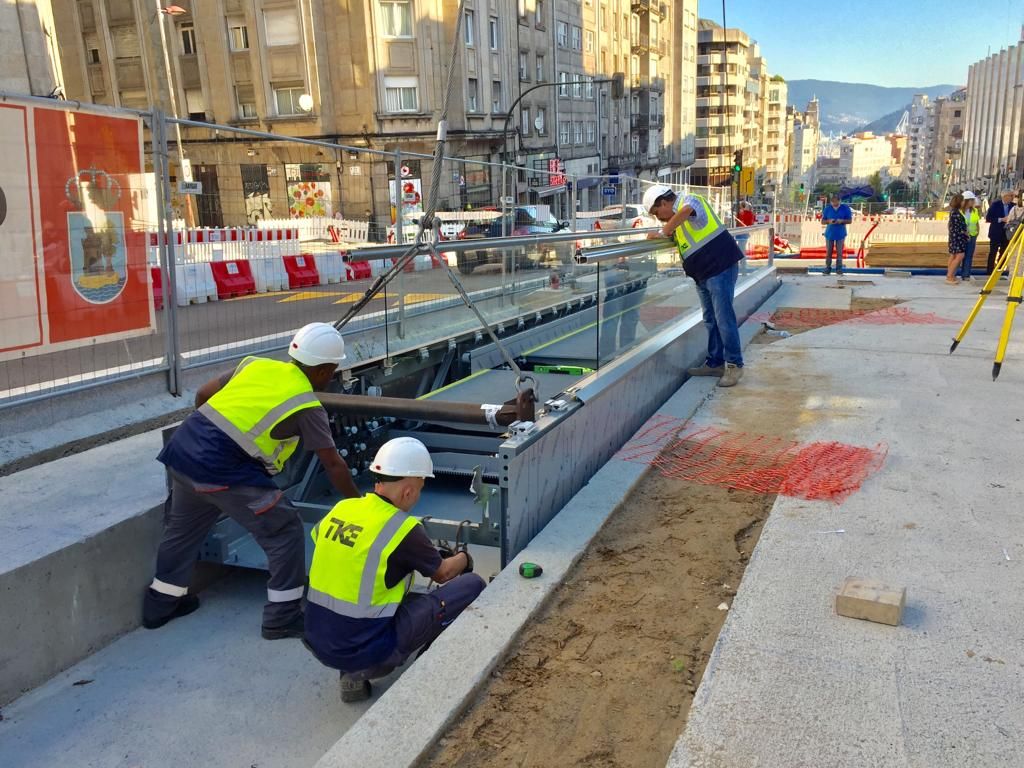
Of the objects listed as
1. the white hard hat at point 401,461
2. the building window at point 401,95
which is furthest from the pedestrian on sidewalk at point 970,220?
the building window at point 401,95

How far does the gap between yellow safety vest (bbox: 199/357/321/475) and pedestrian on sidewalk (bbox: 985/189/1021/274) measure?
49.0ft

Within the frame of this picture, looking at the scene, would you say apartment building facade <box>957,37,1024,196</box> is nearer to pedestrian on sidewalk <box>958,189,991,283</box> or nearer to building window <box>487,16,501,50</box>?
building window <box>487,16,501,50</box>

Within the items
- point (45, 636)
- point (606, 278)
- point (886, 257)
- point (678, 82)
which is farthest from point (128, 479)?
point (678, 82)

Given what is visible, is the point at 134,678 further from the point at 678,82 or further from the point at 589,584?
the point at 678,82

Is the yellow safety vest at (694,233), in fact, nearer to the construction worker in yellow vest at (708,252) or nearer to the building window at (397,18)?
the construction worker in yellow vest at (708,252)

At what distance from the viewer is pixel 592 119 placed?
51.1m

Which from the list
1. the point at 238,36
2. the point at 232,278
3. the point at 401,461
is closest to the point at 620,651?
the point at 401,461

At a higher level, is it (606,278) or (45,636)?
(606,278)

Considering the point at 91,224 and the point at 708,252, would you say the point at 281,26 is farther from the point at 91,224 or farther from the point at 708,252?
the point at 708,252

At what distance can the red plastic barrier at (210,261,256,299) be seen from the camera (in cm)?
836

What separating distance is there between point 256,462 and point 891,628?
9.57 feet

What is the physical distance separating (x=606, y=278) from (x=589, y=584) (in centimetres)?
275

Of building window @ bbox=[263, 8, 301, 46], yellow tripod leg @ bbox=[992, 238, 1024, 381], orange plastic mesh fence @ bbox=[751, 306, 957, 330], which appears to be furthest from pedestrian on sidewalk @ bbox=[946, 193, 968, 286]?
building window @ bbox=[263, 8, 301, 46]

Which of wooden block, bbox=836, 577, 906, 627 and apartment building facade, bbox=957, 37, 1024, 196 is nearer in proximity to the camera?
wooden block, bbox=836, 577, 906, 627
